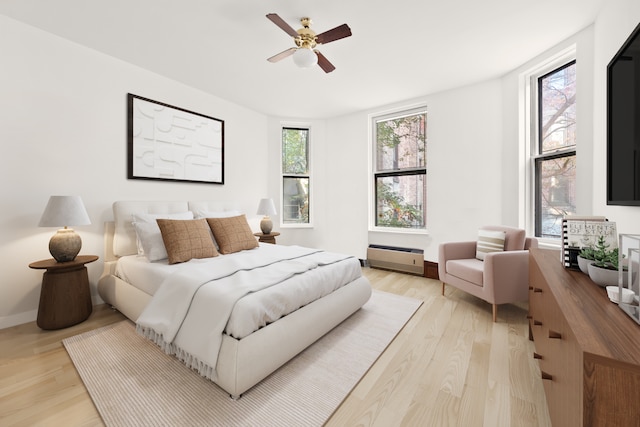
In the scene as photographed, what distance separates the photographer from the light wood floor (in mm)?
1338

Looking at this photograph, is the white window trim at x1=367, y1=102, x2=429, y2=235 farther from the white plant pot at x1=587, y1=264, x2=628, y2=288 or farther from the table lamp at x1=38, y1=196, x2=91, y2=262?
the table lamp at x1=38, y1=196, x2=91, y2=262

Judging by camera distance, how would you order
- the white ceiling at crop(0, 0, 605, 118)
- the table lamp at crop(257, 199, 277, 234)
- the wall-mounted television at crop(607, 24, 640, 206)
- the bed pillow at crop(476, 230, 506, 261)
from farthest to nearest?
the table lamp at crop(257, 199, 277, 234), the bed pillow at crop(476, 230, 506, 261), the white ceiling at crop(0, 0, 605, 118), the wall-mounted television at crop(607, 24, 640, 206)

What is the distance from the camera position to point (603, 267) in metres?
1.20

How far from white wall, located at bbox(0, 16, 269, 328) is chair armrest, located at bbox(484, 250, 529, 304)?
12.4 feet

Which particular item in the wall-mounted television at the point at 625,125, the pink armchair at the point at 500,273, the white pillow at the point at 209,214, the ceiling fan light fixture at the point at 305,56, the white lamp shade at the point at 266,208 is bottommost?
the pink armchair at the point at 500,273

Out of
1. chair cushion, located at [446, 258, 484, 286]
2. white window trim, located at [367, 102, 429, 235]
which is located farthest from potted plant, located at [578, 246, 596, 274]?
white window trim, located at [367, 102, 429, 235]

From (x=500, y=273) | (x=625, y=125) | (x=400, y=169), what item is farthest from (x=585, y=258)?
(x=400, y=169)

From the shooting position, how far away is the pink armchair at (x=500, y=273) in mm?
2375

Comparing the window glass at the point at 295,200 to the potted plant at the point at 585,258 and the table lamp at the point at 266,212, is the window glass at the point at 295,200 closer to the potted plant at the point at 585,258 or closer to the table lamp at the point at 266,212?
the table lamp at the point at 266,212

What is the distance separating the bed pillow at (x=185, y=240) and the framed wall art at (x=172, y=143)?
0.97 meters

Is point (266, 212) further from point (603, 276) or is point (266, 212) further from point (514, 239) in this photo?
point (603, 276)

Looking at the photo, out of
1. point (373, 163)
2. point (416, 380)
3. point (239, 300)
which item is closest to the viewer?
point (239, 300)

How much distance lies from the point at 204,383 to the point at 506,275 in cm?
263

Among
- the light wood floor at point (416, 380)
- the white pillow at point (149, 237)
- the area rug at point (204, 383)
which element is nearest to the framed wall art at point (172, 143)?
the white pillow at point (149, 237)
